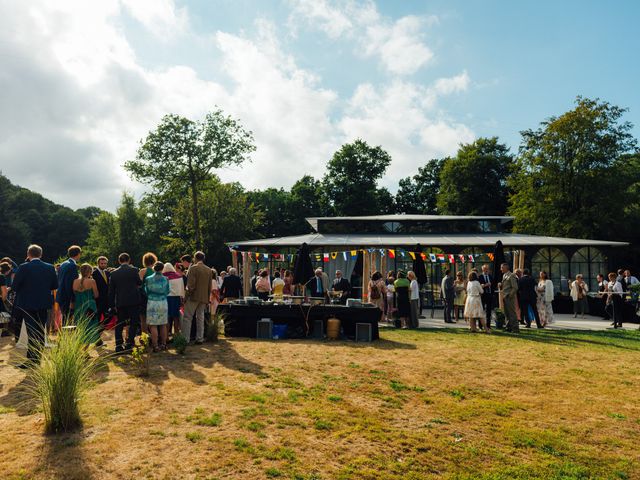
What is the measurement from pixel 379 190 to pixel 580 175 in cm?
2219

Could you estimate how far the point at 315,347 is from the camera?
9.78m

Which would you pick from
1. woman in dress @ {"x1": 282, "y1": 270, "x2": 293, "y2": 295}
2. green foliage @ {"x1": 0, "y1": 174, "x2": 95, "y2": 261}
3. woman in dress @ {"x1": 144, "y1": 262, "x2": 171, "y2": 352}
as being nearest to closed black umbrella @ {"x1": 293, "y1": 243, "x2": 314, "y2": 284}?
woman in dress @ {"x1": 282, "y1": 270, "x2": 293, "y2": 295}

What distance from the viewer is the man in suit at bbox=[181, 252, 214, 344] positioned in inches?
369

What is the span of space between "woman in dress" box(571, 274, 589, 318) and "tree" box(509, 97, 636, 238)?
14.7 meters

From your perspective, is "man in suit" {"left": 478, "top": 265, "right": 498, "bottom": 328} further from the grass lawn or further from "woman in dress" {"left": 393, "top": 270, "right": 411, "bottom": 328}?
the grass lawn

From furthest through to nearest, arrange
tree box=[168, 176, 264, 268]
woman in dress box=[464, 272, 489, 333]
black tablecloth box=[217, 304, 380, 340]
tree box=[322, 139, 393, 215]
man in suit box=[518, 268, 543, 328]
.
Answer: tree box=[322, 139, 393, 215] < tree box=[168, 176, 264, 268] < man in suit box=[518, 268, 543, 328] < woman in dress box=[464, 272, 489, 333] < black tablecloth box=[217, 304, 380, 340]

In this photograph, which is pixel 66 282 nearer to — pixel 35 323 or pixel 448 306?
pixel 35 323

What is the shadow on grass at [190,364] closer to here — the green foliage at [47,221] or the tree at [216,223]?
the tree at [216,223]

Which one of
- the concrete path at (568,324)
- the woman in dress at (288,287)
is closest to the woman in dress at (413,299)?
the concrete path at (568,324)

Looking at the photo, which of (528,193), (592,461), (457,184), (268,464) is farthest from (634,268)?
(268,464)

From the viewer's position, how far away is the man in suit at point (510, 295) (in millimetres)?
12227

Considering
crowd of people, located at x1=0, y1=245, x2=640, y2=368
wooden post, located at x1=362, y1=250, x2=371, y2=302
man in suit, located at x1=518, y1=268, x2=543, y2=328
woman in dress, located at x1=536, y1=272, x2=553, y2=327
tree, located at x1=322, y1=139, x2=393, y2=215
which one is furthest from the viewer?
tree, located at x1=322, y1=139, x2=393, y2=215

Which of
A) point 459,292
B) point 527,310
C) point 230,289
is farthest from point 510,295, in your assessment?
point 230,289

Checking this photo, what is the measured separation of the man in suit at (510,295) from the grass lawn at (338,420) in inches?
140
